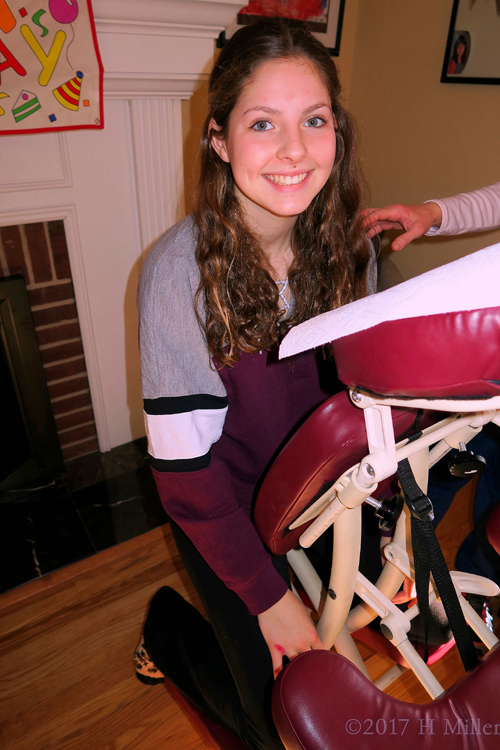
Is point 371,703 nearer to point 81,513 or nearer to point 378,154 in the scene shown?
point 81,513

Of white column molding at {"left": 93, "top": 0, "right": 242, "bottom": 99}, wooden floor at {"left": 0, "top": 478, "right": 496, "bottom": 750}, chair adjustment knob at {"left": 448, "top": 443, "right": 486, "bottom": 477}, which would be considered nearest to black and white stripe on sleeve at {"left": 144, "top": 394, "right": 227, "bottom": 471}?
chair adjustment knob at {"left": 448, "top": 443, "right": 486, "bottom": 477}

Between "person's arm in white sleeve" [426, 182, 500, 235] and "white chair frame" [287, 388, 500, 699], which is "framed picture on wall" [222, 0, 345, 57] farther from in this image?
"white chair frame" [287, 388, 500, 699]

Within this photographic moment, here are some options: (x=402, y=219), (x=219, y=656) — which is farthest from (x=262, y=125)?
(x=219, y=656)

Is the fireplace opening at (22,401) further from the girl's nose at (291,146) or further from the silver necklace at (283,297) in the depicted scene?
the girl's nose at (291,146)

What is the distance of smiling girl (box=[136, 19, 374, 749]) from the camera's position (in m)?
0.77

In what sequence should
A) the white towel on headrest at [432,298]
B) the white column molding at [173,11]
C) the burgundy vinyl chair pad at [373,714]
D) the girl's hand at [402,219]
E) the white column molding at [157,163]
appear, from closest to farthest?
1. the white towel on headrest at [432,298]
2. the burgundy vinyl chair pad at [373,714]
3. the girl's hand at [402,219]
4. the white column molding at [173,11]
5. the white column molding at [157,163]

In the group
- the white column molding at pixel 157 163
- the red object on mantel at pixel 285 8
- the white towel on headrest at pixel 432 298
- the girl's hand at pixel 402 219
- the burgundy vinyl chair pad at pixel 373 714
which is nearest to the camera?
the white towel on headrest at pixel 432 298

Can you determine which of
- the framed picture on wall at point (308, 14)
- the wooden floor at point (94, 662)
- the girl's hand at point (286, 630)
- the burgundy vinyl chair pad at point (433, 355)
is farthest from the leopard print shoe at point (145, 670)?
the framed picture on wall at point (308, 14)

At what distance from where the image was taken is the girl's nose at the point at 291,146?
757 millimetres

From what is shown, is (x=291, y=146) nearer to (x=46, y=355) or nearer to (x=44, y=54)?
(x=44, y=54)

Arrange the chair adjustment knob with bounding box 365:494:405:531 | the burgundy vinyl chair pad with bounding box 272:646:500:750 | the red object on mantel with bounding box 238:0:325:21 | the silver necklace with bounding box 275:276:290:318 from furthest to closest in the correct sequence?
the red object on mantel with bounding box 238:0:325:21 < the silver necklace with bounding box 275:276:290:318 < the chair adjustment knob with bounding box 365:494:405:531 < the burgundy vinyl chair pad with bounding box 272:646:500:750

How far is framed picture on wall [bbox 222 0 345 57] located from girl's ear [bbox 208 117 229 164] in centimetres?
85

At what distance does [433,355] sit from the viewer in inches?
15.2

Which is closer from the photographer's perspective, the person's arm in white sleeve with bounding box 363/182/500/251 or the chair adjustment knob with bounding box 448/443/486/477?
the chair adjustment knob with bounding box 448/443/486/477
